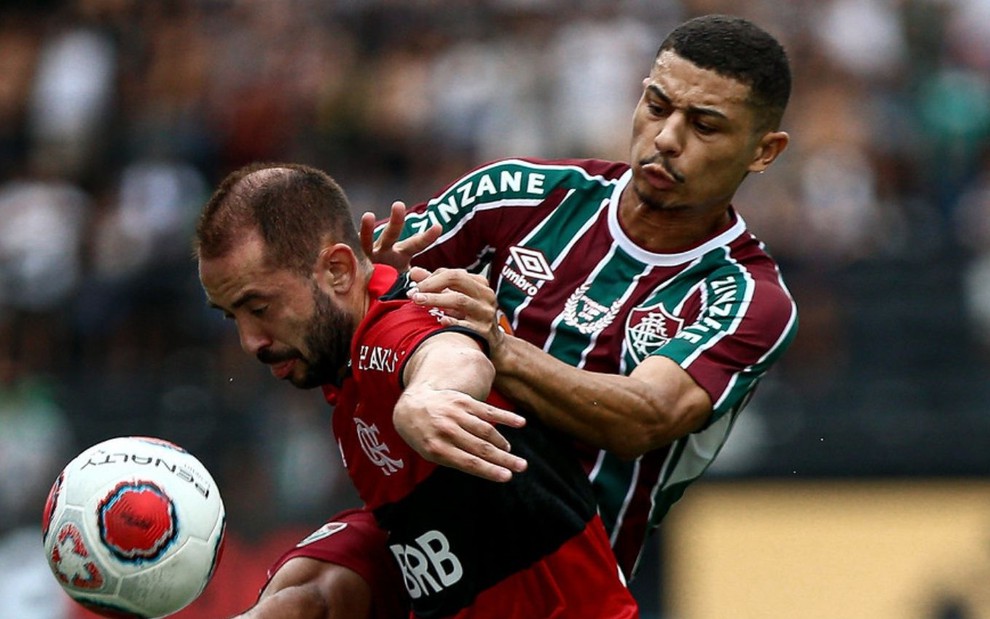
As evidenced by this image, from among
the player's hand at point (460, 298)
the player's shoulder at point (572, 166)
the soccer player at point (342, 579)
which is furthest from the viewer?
the player's shoulder at point (572, 166)

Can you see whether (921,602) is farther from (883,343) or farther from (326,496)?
(326,496)

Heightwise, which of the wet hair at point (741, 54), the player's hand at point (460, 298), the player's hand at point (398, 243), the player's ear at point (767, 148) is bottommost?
the player's hand at point (398, 243)

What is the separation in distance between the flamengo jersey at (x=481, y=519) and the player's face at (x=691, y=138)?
942 millimetres

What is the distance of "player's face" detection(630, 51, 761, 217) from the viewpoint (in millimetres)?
5480

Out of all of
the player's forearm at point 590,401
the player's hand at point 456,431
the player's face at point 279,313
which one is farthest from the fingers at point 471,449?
the player's face at point 279,313

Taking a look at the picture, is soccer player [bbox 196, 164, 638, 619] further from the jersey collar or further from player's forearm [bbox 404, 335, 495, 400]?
the jersey collar

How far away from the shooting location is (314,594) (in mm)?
5523

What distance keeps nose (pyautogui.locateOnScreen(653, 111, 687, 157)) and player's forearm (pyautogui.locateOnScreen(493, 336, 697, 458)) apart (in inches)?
30.9

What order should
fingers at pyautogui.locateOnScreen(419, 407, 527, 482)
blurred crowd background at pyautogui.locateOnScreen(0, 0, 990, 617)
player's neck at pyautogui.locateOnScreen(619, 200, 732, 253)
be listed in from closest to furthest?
1. fingers at pyautogui.locateOnScreen(419, 407, 527, 482)
2. player's neck at pyautogui.locateOnScreen(619, 200, 732, 253)
3. blurred crowd background at pyautogui.locateOnScreen(0, 0, 990, 617)

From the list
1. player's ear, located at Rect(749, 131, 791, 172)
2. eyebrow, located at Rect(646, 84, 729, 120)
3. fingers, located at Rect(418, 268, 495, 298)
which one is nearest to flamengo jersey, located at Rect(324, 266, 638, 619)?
fingers, located at Rect(418, 268, 495, 298)

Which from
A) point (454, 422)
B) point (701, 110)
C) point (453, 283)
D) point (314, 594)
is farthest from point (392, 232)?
point (454, 422)

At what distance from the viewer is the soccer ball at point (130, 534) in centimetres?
489

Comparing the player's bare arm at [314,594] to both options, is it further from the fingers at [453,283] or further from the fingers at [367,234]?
the fingers at [453,283]

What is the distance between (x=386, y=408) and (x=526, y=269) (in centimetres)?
Answer: 101
